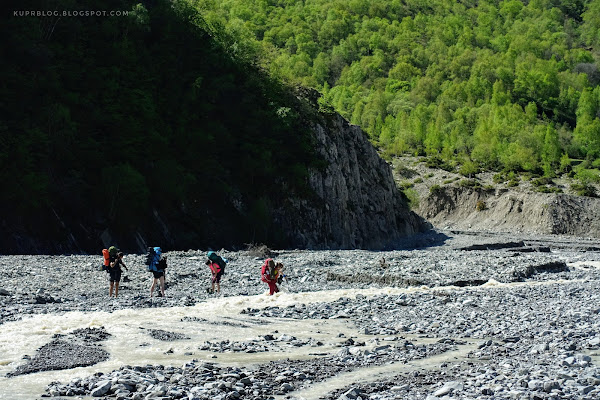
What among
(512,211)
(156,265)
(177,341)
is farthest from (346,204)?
(177,341)

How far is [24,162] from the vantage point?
43062 mm

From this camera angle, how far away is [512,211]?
118312mm

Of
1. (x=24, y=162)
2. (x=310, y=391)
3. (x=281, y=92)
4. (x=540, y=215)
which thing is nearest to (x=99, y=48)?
(x=24, y=162)

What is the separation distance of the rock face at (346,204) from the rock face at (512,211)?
28187mm

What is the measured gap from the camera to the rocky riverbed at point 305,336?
12.2m

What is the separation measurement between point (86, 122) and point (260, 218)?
16061 millimetres

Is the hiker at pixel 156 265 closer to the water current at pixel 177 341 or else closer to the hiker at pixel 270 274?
the water current at pixel 177 341

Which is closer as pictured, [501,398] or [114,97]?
[501,398]

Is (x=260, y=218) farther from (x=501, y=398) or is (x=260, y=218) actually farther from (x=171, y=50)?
(x=501, y=398)

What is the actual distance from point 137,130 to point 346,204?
27429 mm

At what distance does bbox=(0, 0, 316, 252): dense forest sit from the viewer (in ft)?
147

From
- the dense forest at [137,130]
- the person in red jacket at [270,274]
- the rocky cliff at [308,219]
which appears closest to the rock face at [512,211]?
the rocky cliff at [308,219]

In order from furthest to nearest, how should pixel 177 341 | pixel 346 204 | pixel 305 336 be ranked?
pixel 346 204 < pixel 305 336 < pixel 177 341

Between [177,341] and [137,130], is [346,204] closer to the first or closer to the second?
[137,130]
